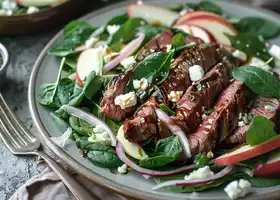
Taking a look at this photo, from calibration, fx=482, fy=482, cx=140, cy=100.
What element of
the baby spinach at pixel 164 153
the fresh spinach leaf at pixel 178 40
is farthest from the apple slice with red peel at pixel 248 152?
the fresh spinach leaf at pixel 178 40

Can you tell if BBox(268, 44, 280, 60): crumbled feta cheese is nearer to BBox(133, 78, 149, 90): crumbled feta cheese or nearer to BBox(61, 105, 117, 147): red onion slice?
BBox(133, 78, 149, 90): crumbled feta cheese

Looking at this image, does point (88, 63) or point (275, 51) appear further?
point (275, 51)

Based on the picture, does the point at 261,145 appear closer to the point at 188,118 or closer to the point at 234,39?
the point at 188,118

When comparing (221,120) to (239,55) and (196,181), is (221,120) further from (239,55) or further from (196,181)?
(239,55)

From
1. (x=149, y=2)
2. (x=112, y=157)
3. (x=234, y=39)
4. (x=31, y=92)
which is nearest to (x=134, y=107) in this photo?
(x=112, y=157)

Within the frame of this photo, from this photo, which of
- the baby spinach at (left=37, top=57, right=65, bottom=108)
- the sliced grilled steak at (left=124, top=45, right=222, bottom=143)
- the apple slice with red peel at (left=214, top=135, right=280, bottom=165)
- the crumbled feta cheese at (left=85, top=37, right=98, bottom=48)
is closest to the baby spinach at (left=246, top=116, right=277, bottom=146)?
the apple slice with red peel at (left=214, top=135, right=280, bottom=165)

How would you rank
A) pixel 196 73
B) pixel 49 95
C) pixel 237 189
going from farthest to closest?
pixel 49 95, pixel 196 73, pixel 237 189

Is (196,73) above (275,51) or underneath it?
above

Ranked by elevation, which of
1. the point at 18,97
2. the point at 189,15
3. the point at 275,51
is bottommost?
the point at 18,97

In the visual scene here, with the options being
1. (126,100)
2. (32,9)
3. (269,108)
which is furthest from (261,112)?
(32,9)
